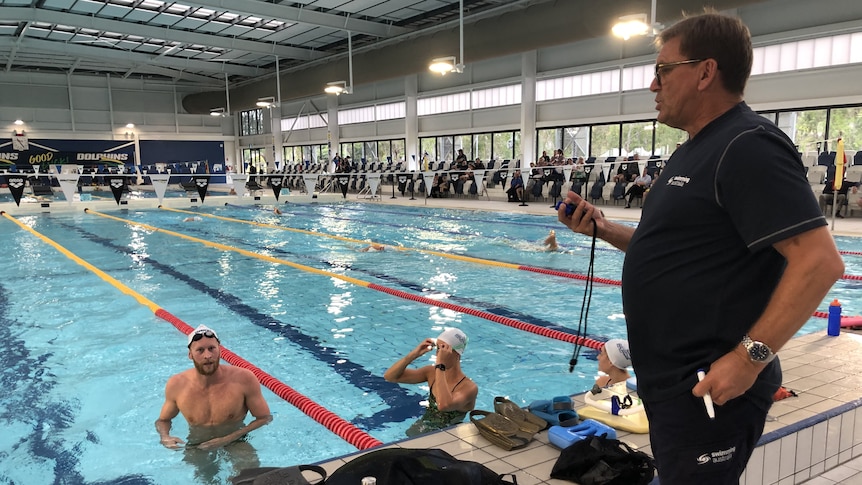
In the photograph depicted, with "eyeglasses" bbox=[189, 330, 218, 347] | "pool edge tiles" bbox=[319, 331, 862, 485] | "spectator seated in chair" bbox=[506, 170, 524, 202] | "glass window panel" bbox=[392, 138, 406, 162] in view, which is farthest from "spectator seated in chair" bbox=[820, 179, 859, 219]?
"glass window panel" bbox=[392, 138, 406, 162]

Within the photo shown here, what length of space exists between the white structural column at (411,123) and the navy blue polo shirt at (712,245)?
22.0 meters

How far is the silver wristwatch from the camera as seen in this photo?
3.81 ft

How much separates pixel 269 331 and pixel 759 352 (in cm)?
505

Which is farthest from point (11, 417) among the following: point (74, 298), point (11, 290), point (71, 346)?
point (11, 290)

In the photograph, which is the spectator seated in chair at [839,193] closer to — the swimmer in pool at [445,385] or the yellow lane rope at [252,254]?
the yellow lane rope at [252,254]

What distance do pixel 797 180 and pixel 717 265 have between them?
22 centimetres

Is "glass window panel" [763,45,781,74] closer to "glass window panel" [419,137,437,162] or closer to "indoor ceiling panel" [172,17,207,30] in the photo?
"glass window panel" [419,137,437,162]

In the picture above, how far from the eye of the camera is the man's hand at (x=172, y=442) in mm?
3395

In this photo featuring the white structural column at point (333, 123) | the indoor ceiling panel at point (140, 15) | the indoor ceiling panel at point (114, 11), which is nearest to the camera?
the indoor ceiling panel at point (114, 11)

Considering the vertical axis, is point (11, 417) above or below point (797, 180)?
below

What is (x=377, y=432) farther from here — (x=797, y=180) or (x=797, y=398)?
(x=797, y=180)

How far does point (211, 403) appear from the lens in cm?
336

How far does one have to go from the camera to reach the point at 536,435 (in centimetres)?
246

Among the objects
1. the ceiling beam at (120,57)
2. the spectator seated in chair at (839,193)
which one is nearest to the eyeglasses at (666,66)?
the spectator seated in chair at (839,193)
